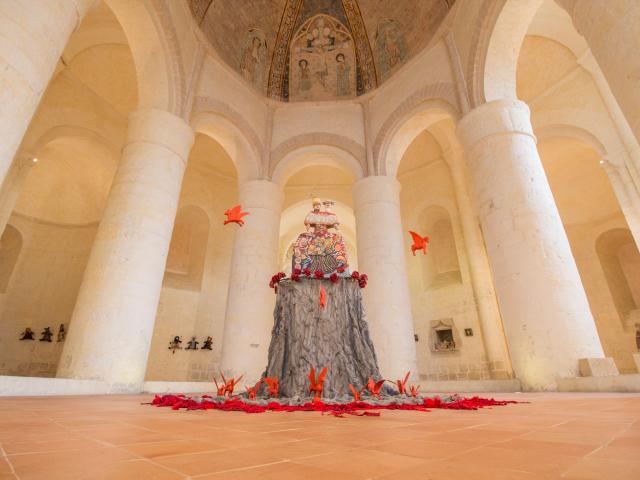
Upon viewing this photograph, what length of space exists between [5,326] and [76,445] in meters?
12.4

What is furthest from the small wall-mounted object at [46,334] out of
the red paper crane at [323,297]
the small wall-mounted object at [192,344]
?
the red paper crane at [323,297]

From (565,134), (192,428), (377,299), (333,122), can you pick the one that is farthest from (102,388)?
(565,134)

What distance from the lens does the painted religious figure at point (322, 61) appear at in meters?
12.9

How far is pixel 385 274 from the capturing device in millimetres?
9016

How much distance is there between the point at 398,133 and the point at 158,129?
6.67m

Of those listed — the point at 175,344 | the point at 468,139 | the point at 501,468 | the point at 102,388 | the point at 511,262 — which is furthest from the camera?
the point at 175,344

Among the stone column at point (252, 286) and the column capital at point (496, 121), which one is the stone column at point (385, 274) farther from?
the column capital at point (496, 121)

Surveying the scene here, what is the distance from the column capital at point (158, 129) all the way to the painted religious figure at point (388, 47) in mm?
7673

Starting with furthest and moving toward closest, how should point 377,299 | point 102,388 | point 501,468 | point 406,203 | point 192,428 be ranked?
point 406,203 → point 377,299 → point 102,388 → point 192,428 → point 501,468

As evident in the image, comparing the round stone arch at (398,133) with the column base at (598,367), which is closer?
the column base at (598,367)

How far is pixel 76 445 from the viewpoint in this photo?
4.56ft

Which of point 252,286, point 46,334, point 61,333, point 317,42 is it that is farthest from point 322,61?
point 46,334

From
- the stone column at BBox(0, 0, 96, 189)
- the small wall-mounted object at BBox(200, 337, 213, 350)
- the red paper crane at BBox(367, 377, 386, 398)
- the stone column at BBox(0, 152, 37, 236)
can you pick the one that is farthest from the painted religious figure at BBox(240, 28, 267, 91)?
the red paper crane at BBox(367, 377, 386, 398)

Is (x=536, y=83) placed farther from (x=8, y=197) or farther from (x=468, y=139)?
(x=8, y=197)
